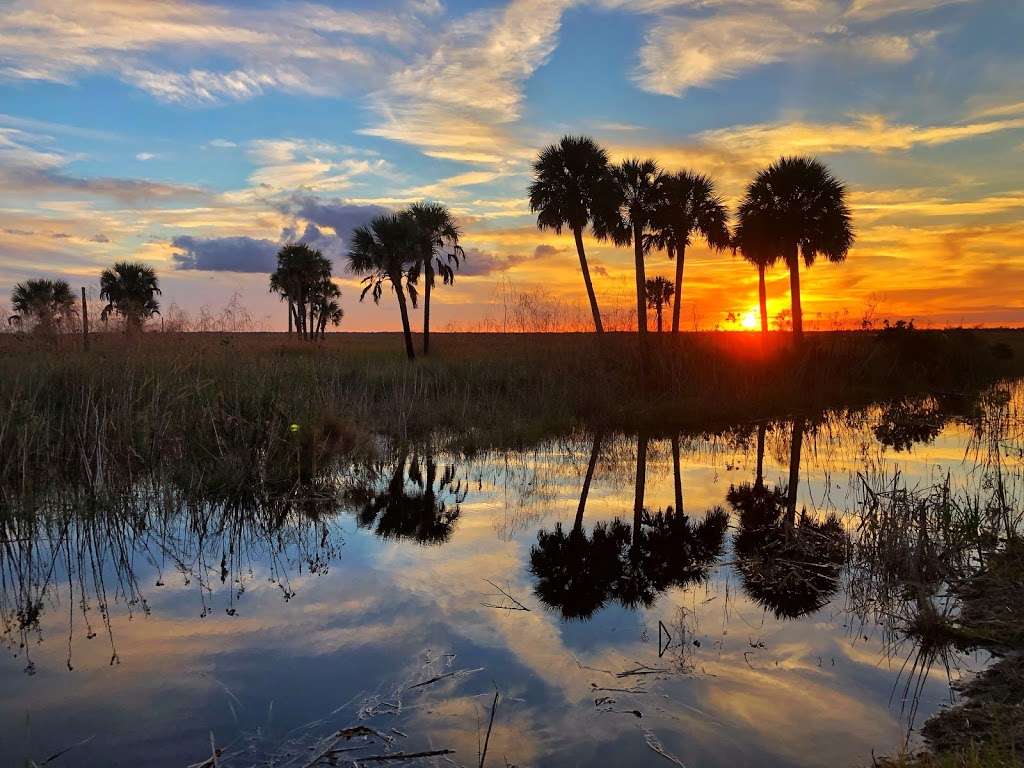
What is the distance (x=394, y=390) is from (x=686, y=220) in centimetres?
2464

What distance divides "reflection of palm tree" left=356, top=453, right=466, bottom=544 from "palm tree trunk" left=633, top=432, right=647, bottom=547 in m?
2.15

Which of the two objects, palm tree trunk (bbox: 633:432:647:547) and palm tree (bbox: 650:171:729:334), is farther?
palm tree (bbox: 650:171:729:334)

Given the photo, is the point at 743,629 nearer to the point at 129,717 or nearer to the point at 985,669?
the point at 985,669

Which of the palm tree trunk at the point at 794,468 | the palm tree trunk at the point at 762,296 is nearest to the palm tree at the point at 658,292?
the palm tree trunk at the point at 762,296

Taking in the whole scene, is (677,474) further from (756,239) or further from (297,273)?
(297,273)

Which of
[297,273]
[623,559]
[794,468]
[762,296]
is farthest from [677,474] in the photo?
[297,273]

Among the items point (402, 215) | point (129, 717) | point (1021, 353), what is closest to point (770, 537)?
point (129, 717)

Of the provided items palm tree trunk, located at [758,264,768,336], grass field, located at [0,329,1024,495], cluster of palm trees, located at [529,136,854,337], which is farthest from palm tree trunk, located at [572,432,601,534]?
palm tree trunk, located at [758,264,768,336]

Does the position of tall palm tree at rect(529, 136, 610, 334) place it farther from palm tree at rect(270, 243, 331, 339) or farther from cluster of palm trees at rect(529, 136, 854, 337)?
palm tree at rect(270, 243, 331, 339)

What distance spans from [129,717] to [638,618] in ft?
11.4

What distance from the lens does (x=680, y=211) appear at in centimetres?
3753

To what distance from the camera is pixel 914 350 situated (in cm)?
2862

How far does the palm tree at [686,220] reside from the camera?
37.2m

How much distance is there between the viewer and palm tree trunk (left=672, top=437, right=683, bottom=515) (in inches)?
380
